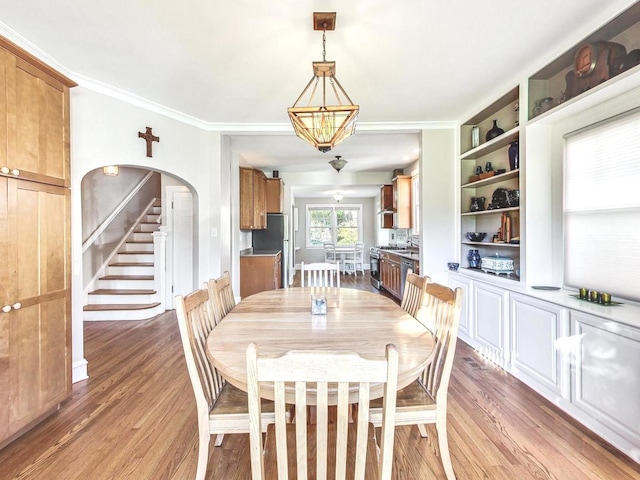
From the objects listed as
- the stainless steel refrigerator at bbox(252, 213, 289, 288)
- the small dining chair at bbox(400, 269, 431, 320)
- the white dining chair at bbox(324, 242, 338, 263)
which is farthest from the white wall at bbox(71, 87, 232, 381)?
the white dining chair at bbox(324, 242, 338, 263)

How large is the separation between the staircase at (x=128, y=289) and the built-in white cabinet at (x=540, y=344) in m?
4.35

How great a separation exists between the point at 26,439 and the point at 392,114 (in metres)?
4.11

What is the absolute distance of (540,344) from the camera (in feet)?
7.49

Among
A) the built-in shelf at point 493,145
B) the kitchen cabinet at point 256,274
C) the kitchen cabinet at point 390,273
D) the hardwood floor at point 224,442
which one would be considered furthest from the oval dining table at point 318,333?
the kitchen cabinet at point 390,273

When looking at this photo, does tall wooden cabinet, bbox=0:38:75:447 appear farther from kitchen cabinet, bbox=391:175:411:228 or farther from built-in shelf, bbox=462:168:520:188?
kitchen cabinet, bbox=391:175:411:228

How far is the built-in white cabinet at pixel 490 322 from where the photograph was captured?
271 centimetres

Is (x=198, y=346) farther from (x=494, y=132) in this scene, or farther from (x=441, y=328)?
(x=494, y=132)

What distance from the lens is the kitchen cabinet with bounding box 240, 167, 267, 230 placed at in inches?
206

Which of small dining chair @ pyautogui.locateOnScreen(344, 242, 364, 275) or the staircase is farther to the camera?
small dining chair @ pyautogui.locateOnScreen(344, 242, 364, 275)

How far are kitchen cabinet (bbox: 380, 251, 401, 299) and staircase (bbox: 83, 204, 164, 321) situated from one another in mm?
3725

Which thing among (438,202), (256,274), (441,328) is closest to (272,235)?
(256,274)

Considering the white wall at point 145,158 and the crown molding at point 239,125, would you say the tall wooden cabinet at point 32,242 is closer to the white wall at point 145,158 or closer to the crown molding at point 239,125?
the white wall at point 145,158

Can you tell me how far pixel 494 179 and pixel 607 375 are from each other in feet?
6.68

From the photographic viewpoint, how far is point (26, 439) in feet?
6.12
